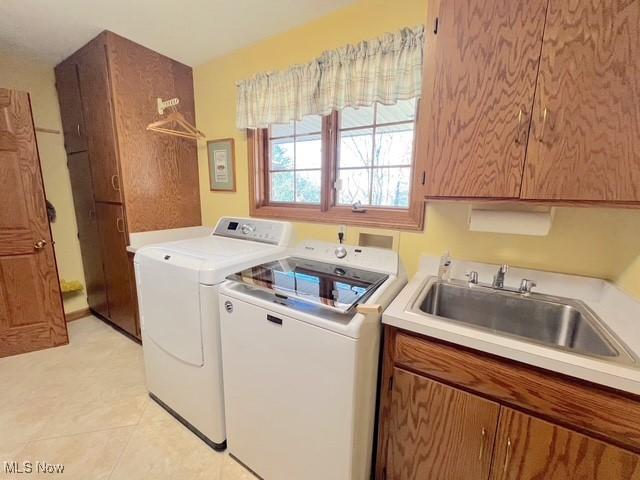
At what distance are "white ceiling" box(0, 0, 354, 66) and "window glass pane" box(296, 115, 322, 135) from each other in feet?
1.82

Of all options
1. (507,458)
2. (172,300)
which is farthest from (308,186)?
(507,458)

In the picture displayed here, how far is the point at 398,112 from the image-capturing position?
63.4 inches

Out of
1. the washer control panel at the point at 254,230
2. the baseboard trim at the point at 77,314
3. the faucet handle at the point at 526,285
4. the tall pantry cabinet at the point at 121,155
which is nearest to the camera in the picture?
the faucet handle at the point at 526,285

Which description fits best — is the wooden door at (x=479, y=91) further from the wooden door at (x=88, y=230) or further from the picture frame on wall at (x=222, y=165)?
the wooden door at (x=88, y=230)

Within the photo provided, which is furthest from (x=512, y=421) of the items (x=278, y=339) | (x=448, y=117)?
Answer: (x=448, y=117)

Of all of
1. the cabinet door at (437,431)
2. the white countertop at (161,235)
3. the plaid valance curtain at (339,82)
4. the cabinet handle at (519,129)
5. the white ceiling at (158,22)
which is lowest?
the cabinet door at (437,431)

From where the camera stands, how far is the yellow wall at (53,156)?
2.25m

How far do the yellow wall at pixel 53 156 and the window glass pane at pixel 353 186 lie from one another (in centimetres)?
268

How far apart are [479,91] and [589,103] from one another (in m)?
0.32

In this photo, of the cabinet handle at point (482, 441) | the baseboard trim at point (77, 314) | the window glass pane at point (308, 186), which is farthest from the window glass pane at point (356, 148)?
the baseboard trim at point (77, 314)

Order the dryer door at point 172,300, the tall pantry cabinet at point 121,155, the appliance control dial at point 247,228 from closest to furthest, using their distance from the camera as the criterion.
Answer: the dryer door at point 172,300, the appliance control dial at point 247,228, the tall pantry cabinet at point 121,155

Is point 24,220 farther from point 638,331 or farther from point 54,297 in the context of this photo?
point 638,331

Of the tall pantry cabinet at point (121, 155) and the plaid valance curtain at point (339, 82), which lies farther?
the tall pantry cabinet at point (121, 155)

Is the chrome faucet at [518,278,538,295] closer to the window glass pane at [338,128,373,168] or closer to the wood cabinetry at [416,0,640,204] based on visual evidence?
the wood cabinetry at [416,0,640,204]
